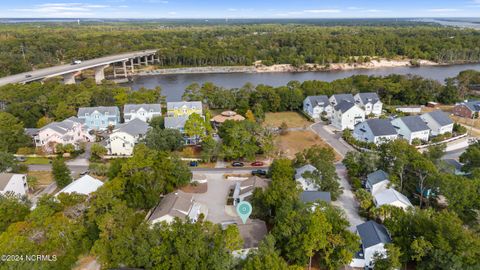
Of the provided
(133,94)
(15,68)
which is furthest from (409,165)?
(15,68)

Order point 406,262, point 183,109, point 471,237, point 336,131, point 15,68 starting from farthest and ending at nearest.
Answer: point 15,68
point 183,109
point 336,131
point 406,262
point 471,237

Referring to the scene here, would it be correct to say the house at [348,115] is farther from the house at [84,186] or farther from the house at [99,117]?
the house at [84,186]

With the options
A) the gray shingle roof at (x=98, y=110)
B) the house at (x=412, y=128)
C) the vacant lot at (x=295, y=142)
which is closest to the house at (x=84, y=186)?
the vacant lot at (x=295, y=142)

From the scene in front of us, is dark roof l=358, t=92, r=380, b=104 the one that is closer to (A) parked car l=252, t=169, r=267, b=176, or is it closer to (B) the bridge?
(A) parked car l=252, t=169, r=267, b=176

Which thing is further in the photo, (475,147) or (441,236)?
(475,147)

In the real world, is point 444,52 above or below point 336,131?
above

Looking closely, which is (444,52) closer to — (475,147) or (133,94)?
(475,147)

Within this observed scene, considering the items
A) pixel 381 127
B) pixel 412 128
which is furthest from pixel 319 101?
pixel 412 128
